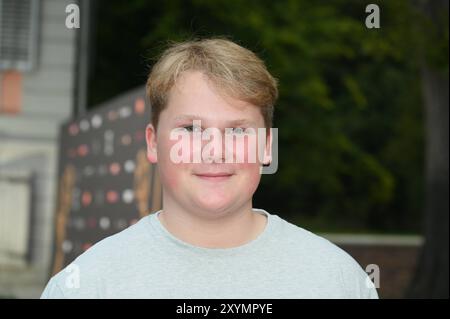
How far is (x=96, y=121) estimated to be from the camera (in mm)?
7219

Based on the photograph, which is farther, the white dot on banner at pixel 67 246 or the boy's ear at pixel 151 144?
the white dot on banner at pixel 67 246

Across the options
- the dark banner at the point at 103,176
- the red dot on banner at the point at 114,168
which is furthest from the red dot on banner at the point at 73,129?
the red dot on banner at the point at 114,168

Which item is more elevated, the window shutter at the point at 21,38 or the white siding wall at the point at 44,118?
the window shutter at the point at 21,38

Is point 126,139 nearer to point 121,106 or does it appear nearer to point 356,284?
point 121,106

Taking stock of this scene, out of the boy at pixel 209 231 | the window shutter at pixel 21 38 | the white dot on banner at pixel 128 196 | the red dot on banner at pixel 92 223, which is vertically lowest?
the red dot on banner at pixel 92 223

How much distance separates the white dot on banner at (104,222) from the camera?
666 cm

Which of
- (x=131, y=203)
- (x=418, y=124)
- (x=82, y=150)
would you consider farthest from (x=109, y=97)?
(x=418, y=124)

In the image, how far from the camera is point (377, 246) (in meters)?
16.5

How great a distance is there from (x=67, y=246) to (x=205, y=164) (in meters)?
6.24

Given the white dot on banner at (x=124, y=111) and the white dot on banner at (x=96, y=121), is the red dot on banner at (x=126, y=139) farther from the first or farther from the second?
the white dot on banner at (x=96, y=121)

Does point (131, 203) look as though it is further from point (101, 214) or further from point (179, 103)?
point (179, 103)

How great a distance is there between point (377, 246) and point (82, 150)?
31.6 ft

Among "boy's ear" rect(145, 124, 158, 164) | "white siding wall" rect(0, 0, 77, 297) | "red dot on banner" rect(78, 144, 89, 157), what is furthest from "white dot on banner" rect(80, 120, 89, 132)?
"boy's ear" rect(145, 124, 158, 164)

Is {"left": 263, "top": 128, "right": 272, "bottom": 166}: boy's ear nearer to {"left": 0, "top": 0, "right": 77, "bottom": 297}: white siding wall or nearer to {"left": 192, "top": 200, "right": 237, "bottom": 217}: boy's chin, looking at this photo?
{"left": 192, "top": 200, "right": 237, "bottom": 217}: boy's chin
